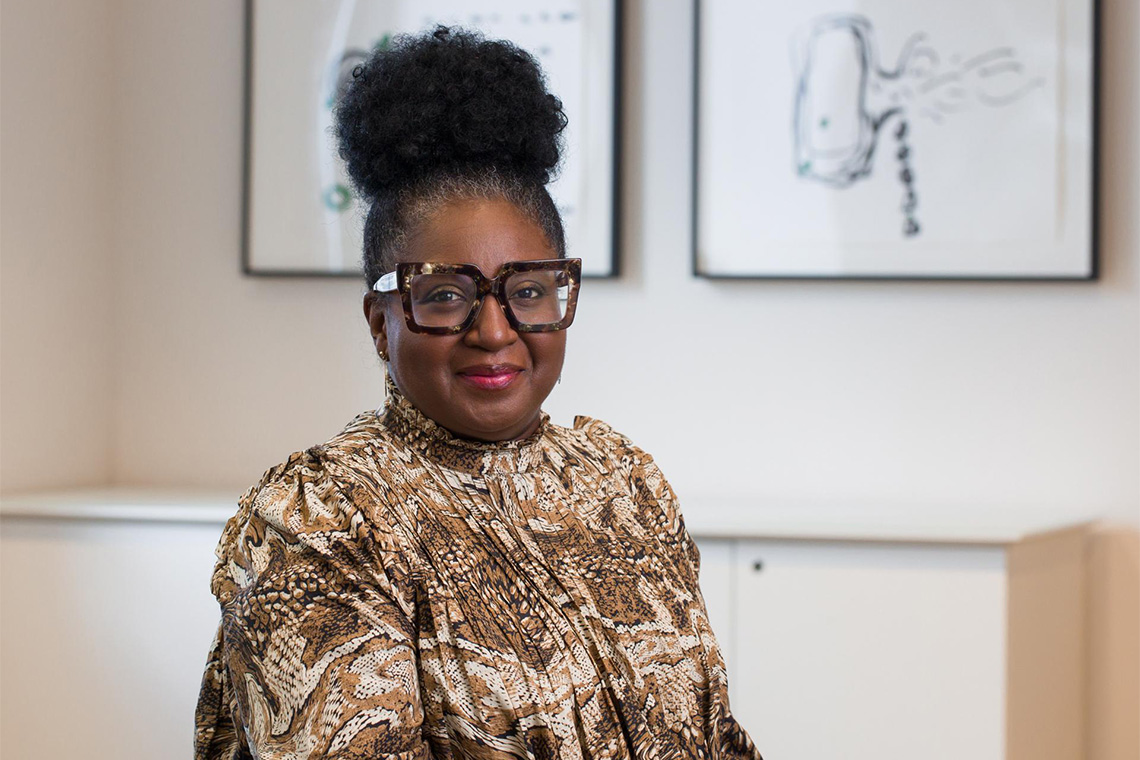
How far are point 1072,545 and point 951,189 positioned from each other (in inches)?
30.3

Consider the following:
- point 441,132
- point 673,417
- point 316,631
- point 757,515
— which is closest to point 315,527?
point 316,631

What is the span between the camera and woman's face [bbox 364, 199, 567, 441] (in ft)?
3.78

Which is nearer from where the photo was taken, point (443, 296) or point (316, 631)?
point (316, 631)

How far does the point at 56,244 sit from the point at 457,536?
189 cm

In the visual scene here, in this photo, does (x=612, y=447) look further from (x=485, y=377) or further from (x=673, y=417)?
(x=673, y=417)

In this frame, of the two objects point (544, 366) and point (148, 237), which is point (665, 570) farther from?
point (148, 237)

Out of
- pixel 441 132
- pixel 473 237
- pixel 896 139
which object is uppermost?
pixel 896 139

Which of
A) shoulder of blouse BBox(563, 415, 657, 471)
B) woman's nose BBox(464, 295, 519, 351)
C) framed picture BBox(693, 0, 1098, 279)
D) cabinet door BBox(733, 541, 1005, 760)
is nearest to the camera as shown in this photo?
woman's nose BBox(464, 295, 519, 351)

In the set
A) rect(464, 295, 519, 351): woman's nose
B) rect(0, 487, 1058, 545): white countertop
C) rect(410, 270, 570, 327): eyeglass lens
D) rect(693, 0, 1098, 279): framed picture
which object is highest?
rect(693, 0, 1098, 279): framed picture

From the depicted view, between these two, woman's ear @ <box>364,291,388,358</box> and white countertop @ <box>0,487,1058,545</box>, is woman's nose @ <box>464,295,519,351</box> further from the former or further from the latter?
white countertop @ <box>0,487,1058,545</box>

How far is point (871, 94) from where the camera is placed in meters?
2.57

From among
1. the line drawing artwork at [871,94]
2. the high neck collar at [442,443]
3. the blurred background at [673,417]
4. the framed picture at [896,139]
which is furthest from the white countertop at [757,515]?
the high neck collar at [442,443]

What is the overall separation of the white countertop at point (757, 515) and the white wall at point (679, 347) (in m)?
0.10

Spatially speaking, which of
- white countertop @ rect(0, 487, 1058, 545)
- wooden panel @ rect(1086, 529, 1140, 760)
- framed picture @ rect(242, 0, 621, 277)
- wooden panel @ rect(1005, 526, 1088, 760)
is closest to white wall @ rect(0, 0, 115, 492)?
white countertop @ rect(0, 487, 1058, 545)
